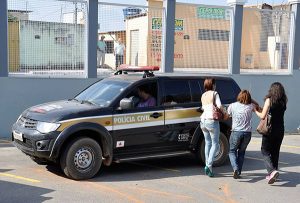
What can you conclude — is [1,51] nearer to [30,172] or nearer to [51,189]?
[30,172]

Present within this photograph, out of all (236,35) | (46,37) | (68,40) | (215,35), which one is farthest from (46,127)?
(236,35)

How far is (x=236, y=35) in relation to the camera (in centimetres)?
1429

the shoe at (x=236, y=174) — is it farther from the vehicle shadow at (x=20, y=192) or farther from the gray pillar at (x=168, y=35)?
the gray pillar at (x=168, y=35)

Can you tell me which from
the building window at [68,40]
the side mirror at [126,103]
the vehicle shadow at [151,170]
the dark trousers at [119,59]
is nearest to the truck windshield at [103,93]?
the side mirror at [126,103]

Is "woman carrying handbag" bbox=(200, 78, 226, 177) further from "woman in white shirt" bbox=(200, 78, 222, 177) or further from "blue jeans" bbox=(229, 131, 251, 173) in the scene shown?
"blue jeans" bbox=(229, 131, 251, 173)

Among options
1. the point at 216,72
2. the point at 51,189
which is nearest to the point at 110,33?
the point at 216,72

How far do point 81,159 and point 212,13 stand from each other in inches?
319

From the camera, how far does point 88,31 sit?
39.4ft

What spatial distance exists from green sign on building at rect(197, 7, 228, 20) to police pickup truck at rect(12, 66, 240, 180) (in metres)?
5.09

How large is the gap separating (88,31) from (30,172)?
5.08 meters

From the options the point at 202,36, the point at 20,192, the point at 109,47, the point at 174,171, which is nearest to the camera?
the point at 20,192

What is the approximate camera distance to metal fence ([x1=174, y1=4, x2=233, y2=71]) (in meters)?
13.6

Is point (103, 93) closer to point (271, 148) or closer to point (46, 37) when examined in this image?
point (271, 148)

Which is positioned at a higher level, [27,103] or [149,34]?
[149,34]
